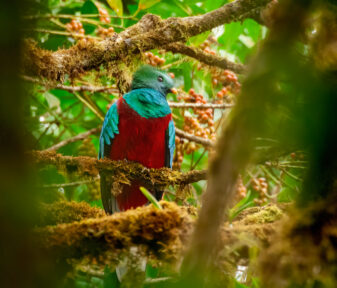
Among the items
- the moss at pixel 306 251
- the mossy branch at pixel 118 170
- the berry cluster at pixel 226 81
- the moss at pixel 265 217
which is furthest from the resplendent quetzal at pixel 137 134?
the moss at pixel 306 251

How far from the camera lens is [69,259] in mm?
1827

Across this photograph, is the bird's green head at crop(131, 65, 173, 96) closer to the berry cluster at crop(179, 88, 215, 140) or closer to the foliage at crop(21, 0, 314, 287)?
the foliage at crop(21, 0, 314, 287)

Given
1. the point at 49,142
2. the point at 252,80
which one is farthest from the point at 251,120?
the point at 49,142

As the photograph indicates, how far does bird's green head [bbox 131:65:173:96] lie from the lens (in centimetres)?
450

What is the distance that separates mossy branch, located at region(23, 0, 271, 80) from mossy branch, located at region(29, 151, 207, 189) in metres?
0.59

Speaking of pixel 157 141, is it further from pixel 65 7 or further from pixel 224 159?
pixel 224 159

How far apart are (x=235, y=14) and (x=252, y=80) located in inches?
101

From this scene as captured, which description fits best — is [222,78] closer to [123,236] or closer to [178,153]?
[178,153]

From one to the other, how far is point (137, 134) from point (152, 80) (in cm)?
72

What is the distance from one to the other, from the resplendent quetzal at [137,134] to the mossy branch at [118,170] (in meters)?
0.92

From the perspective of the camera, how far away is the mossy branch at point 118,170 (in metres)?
2.85

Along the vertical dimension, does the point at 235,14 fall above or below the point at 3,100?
above

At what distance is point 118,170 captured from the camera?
317 cm

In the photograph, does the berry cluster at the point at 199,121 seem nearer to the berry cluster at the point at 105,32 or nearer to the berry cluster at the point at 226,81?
the berry cluster at the point at 226,81
